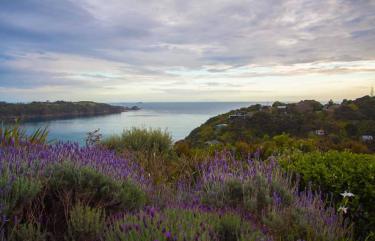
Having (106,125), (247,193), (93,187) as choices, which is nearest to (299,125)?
(106,125)

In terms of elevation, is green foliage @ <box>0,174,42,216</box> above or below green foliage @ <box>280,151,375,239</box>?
above

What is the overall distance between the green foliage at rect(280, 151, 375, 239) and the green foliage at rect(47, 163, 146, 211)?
187cm

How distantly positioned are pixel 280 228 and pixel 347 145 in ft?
21.5

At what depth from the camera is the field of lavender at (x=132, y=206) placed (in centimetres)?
273

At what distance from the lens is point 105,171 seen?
382 centimetres

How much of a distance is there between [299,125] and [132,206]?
11.2m

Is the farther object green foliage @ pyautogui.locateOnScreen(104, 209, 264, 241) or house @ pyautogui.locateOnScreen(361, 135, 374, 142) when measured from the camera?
house @ pyautogui.locateOnScreen(361, 135, 374, 142)

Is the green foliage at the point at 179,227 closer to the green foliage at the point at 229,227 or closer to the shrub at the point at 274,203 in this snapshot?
the green foliage at the point at 229,227

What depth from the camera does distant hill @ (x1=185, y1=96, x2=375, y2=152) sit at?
480 inches

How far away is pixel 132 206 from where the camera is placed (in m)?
3.65

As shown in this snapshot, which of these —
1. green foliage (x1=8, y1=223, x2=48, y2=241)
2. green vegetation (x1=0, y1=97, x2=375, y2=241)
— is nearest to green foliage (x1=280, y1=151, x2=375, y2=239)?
Result: green vegetation (x1=0, y1=97, x2=375, y2=241)

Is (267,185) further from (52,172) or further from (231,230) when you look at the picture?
(52,172)

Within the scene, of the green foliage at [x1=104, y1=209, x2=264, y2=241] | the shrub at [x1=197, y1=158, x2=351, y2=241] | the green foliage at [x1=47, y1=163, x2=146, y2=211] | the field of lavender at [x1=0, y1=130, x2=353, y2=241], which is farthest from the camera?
the green foliage at [x1=47, y1=163, x2=146, y2=211]

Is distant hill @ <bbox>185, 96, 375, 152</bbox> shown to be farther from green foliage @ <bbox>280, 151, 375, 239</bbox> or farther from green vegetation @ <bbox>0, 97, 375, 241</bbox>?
green vegetation @ <bbox>0, 97, 375, 241</bbox>
